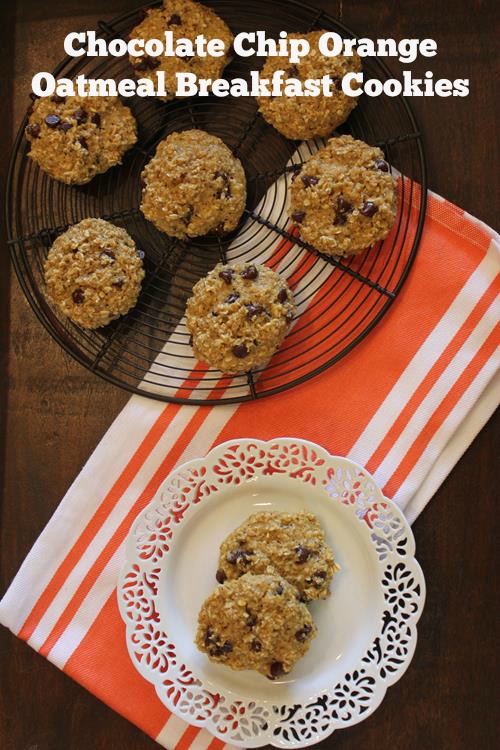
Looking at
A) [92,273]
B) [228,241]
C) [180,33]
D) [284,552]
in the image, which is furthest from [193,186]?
[284,552]

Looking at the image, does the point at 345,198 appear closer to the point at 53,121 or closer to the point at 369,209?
the point at 369,209

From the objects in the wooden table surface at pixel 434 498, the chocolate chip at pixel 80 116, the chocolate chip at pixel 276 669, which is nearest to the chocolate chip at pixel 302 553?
the chocolate chip at pixel 276 669

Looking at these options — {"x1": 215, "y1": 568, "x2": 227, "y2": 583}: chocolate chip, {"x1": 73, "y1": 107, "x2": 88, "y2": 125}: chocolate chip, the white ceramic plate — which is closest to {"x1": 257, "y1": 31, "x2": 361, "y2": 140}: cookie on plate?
{"x1": 73, "y1": 107, "x2": 88, "y2": 125}: chocolate chip

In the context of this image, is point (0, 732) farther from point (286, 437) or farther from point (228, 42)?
point (228, 42)

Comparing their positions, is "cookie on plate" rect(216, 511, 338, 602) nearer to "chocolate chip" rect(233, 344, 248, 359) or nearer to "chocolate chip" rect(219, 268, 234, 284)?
"chocolate chip" rect(233, 344, 248, 359)

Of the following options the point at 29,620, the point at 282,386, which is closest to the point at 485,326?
the point at 282,386

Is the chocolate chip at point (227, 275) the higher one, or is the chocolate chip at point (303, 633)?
the chocolate chip at point (227, 275)

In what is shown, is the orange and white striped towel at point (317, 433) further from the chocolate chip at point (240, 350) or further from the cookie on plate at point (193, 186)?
the cookie on plate at point (193, 186)
